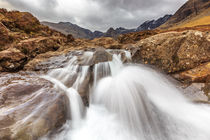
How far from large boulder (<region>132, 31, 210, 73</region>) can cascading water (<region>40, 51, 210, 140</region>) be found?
0.77 m

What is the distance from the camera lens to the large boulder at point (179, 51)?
13.7 feet

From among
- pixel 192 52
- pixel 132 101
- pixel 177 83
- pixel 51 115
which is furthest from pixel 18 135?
pixel 192 52

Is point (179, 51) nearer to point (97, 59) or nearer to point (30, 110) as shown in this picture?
A: point (97, 59)

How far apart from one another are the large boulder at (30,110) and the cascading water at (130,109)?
16.4 inches

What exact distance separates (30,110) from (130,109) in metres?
3.37

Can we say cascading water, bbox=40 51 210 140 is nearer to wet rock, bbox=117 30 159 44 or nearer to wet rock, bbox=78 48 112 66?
wet rock, bbox=78 48 112 66

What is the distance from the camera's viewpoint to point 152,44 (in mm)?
5215

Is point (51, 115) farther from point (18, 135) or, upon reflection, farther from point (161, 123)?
point (161, 123)

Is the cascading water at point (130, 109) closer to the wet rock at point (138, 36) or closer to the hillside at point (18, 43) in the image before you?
the hillside at point (18, 43)

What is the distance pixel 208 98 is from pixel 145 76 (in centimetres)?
233

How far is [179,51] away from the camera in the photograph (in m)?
4.45

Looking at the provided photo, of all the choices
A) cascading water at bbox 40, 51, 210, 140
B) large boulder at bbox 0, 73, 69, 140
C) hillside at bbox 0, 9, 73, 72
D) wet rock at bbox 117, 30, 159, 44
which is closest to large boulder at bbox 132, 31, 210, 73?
cascading water at bbox 40, 51, 210, 140

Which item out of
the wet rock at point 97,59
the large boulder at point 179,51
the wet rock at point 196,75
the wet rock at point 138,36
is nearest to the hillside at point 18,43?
the wet rock at point 97,59

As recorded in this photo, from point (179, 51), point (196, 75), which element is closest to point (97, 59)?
point (179, 51)
